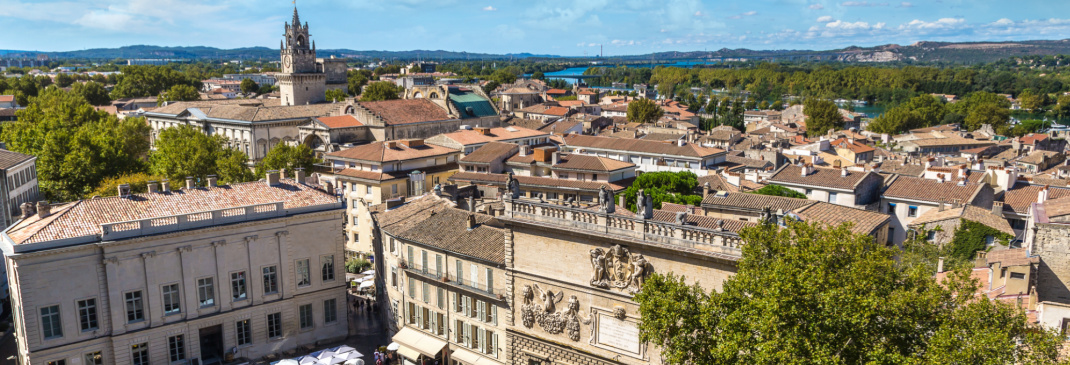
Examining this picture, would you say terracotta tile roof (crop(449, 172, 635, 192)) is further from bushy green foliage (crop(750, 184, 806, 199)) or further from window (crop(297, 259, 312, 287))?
window (crop(297, 259, 312, 287))

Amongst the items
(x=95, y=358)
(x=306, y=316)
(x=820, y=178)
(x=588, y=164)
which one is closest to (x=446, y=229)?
(x=306, y=316)

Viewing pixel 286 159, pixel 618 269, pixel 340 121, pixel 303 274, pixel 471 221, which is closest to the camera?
pixel 618 269

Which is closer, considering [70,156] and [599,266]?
[599,266]

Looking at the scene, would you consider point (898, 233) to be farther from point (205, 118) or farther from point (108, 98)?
point (108, 98)

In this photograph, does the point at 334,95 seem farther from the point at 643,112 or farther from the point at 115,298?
the point at 115,298

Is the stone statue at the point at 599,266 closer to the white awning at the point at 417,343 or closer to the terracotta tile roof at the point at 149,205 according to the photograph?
the white awning at the point at 417,343

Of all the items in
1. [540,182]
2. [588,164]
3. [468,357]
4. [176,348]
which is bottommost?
[468,357]

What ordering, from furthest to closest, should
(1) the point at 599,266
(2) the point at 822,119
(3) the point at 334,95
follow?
(2) the point at 822,119 < (3) the point at 334,95 < (1) the point at 599,266

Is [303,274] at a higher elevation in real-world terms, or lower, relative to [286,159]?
lower
